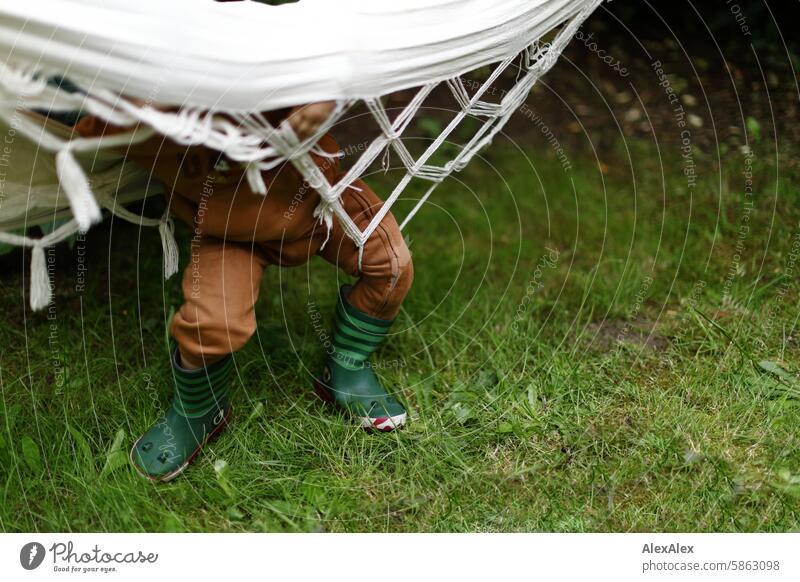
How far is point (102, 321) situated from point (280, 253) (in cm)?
62

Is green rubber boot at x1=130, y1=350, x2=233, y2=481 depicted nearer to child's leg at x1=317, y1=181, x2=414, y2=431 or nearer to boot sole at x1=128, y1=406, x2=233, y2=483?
boot sole at x1=128, y1=406, x2=233, y2=483

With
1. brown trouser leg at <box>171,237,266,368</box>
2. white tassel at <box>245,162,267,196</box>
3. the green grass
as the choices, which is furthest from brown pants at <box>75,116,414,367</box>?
the green grass

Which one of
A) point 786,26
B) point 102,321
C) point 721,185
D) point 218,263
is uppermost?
point 786,26

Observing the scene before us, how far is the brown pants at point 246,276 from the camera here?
1.27m

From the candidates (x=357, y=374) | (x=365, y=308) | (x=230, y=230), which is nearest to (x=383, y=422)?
(x=357, y=374)

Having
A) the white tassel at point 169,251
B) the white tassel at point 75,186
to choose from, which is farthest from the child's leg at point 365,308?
the white tassel at point 75,186

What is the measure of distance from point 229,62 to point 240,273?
0.36 metres

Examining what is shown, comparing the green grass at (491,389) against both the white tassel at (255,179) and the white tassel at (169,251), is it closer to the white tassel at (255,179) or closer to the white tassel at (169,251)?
the white tassel at (169,251)

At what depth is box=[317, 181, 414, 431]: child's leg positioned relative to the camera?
1371mm
